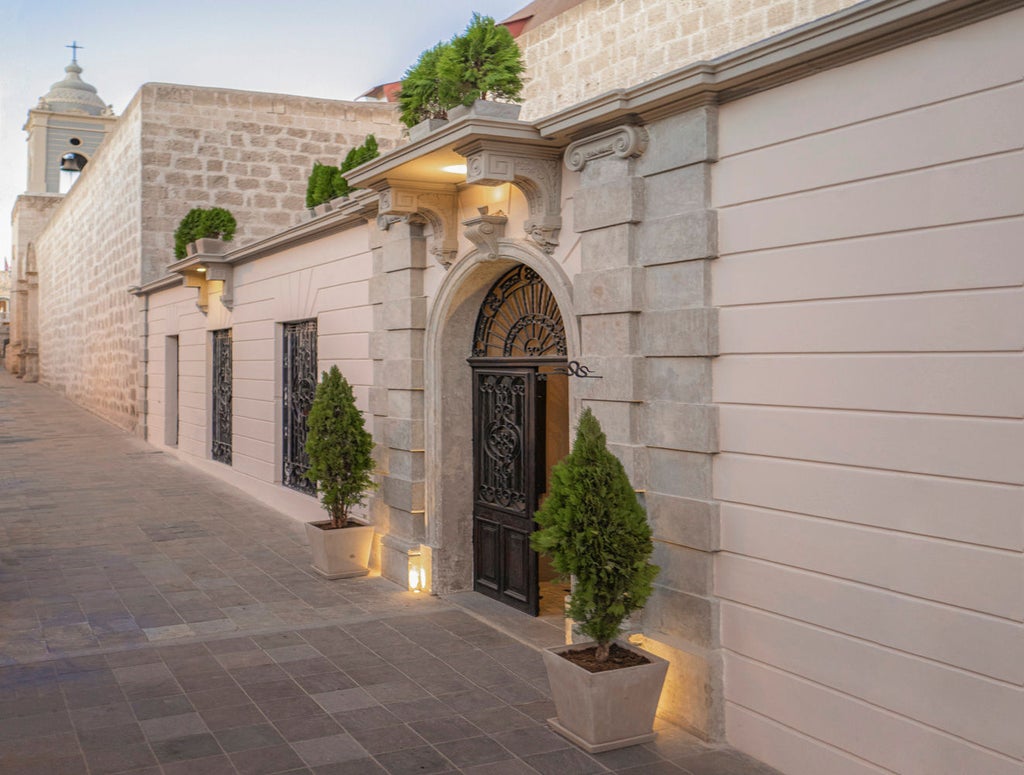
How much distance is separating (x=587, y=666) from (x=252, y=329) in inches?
360

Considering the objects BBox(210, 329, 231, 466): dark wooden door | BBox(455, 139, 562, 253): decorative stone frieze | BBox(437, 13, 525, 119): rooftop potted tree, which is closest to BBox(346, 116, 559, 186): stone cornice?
BBox(455, 139, 562, 253): decorative stone frieze

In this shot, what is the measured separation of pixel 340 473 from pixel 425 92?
344cm

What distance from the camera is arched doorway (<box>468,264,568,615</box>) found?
710 centimetres

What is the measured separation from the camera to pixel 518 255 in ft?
21.9

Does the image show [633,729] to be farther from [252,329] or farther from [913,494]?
[252,329]

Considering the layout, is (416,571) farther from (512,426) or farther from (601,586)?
(601,586)

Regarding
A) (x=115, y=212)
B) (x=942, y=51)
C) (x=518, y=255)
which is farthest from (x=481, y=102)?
(x=115, y=212)

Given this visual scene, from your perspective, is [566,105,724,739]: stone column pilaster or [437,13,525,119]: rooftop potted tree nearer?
[566,105,724,739]: stone column pilaster

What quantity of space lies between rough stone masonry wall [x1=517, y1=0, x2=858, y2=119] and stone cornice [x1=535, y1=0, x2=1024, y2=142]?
2.31 metres

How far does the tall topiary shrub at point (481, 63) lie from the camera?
6316mm

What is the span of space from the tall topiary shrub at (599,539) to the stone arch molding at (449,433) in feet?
9.47

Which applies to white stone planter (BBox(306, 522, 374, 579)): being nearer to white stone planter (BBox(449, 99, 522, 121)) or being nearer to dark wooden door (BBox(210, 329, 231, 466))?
white stone planter (BBox(449, 99, 522, 121))

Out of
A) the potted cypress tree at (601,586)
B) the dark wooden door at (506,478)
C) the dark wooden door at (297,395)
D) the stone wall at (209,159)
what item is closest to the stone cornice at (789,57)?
the potted cypress tree at (601,586)

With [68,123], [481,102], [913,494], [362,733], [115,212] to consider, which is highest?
[68,123]
